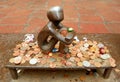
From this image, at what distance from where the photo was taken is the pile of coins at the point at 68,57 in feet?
4.37

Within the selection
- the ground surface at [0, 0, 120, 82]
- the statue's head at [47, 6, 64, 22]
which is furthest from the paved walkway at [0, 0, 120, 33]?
the statue's head at [47, 6, 64, 22]

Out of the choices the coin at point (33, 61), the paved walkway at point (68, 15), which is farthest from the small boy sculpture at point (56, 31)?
the paved walkway at point (68, 15)

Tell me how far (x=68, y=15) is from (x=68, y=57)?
1.41 m

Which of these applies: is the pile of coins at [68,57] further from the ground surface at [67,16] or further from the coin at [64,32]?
the ground surface at [67,16]

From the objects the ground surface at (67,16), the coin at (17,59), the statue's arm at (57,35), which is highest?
the statue's arm at (57,35)

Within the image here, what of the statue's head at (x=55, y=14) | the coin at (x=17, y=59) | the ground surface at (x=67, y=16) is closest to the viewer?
the statue's head at (x=55, y=14)

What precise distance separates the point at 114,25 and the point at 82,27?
0.49m

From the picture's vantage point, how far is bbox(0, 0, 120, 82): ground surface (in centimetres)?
229

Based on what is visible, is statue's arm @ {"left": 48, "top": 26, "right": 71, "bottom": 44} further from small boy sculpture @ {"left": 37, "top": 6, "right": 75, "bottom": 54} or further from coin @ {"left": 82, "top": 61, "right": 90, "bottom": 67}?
coin @ {"left": 82, "top": 61, "right": 90, "bottom": 67}

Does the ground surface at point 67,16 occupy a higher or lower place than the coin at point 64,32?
lower

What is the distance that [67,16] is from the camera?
264 centimetres

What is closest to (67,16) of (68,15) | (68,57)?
(68,15)

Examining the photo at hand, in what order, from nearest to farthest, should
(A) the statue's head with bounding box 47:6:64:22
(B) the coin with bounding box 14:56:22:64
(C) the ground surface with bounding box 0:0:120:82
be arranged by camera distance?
(A) the statue's head with bounding box 47:6:64:22 < (B) the coin with bounding box 14:56:22:64 < (C) the ground surface with bounding box 0:0:120:82

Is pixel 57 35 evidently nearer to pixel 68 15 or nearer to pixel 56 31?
pixel 56 31
